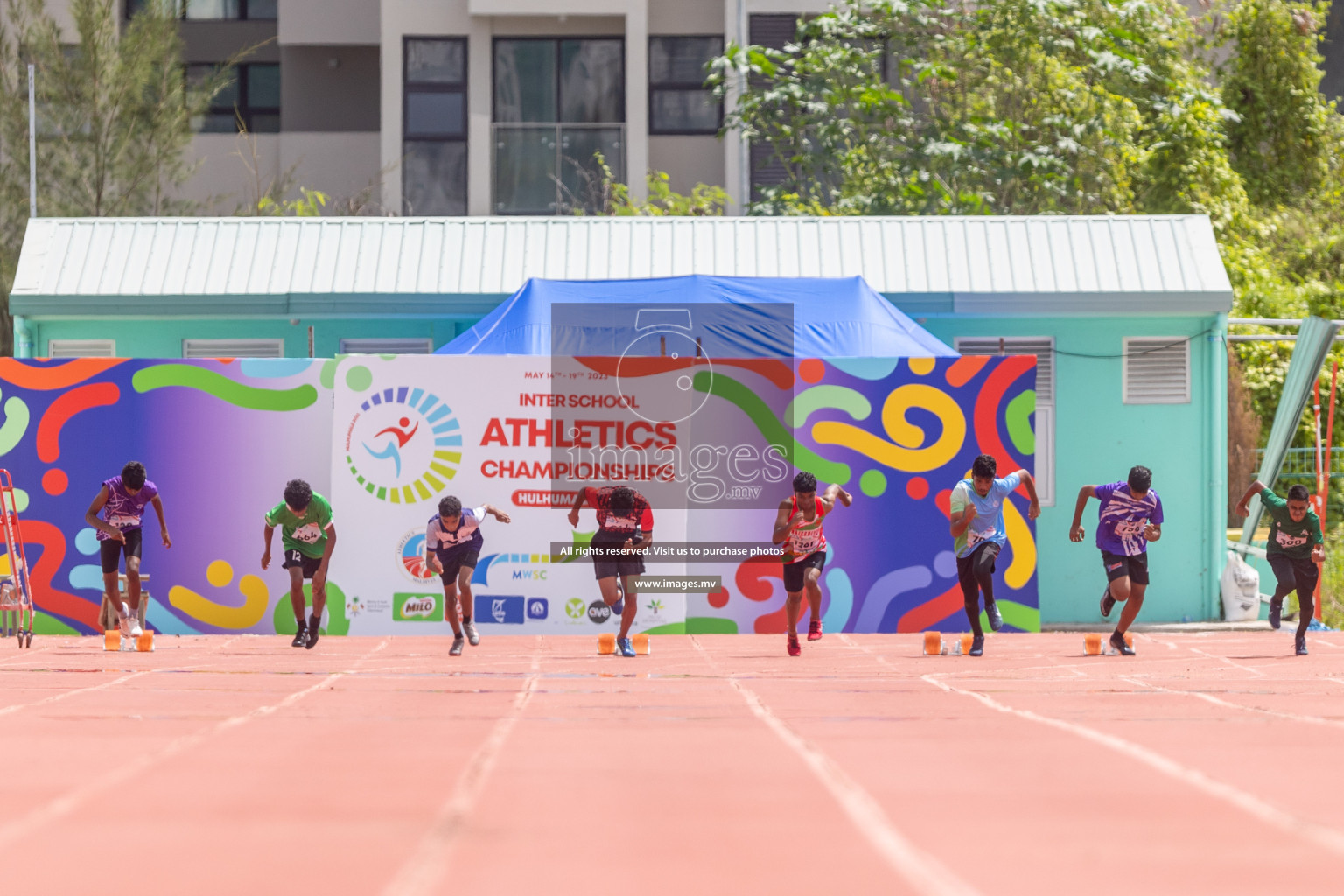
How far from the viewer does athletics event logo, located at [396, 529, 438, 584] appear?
16031 mm

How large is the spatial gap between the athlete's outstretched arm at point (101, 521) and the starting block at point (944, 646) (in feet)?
24.9

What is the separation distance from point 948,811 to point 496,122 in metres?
24.2

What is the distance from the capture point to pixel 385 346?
19.3 metres

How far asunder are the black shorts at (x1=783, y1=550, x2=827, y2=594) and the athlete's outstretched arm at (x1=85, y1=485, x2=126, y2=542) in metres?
6.26

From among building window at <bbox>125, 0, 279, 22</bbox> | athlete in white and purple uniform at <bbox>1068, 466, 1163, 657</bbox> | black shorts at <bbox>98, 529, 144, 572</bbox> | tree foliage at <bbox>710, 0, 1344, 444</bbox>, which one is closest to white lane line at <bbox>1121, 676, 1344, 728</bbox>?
athlete in white and purple uniform at <bbox>1068, 466, 1163, 657</bbox>

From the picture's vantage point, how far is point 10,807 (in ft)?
22.4

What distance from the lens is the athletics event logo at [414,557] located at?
16031mm

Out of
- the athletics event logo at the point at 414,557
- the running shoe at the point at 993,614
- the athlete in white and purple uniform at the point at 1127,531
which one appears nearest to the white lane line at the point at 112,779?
the athletics event logo at the point at 414,557

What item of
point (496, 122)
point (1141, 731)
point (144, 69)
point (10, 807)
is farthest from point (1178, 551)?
point (144, 69)

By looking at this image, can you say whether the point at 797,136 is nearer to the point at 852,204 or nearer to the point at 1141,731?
the point at 852,204

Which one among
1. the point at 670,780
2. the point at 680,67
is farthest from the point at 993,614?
the point at 680,67

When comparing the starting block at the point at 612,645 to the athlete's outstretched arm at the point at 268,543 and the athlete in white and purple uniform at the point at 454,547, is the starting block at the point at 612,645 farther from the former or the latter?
the athlete's outstretched arm at the point at 268,543

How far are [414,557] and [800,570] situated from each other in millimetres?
4239

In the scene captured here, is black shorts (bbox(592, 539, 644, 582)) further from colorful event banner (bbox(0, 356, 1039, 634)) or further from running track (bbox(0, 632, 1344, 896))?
colorful event banner (bbox(0, 356, 1039, 634))
